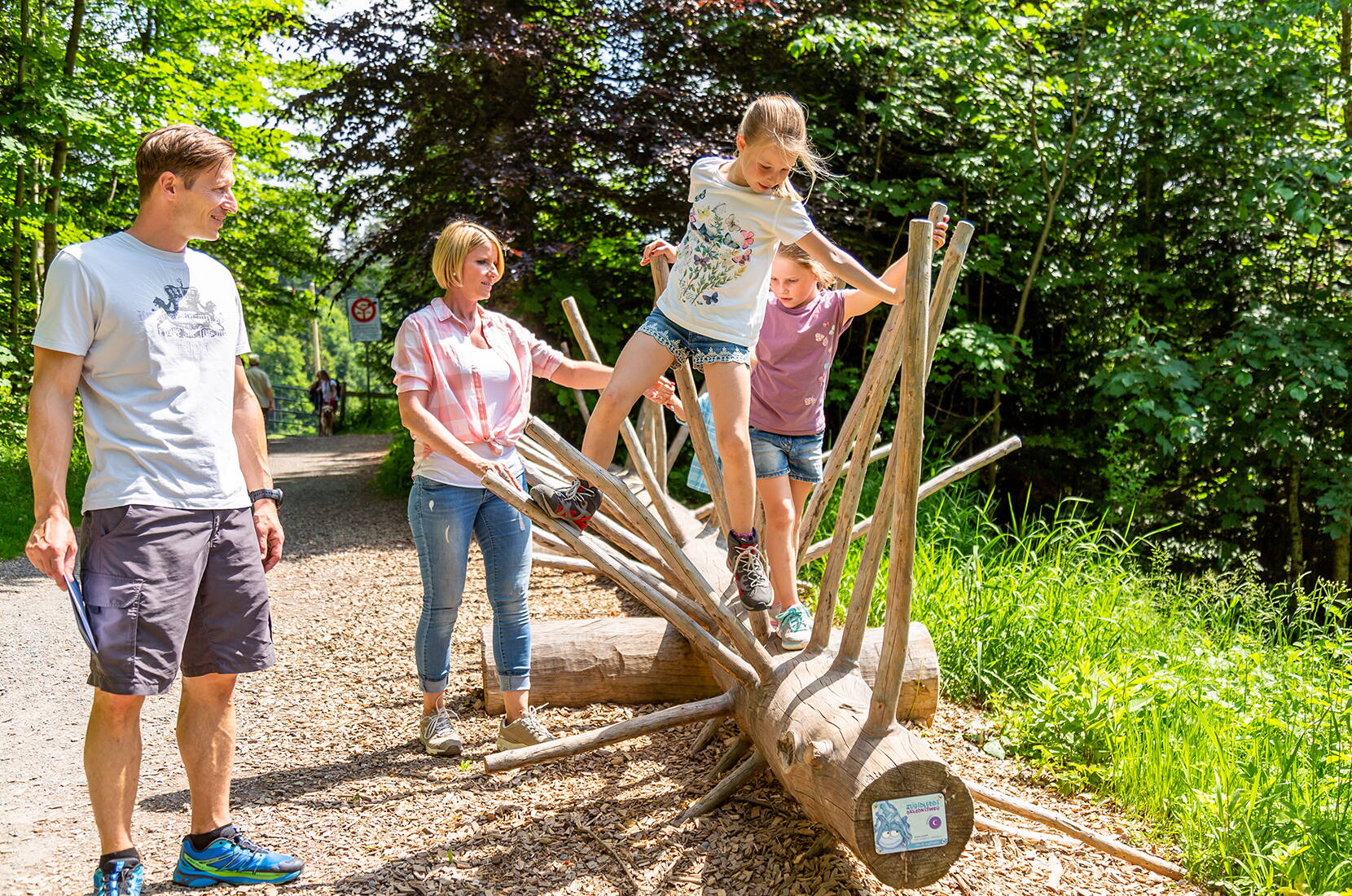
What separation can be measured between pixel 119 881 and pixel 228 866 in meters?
0.28

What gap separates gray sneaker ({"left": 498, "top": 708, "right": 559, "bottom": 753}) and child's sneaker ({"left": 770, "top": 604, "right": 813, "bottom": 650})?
0.86 meters

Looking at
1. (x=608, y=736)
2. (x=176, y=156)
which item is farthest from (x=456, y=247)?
(x=608, y=736)

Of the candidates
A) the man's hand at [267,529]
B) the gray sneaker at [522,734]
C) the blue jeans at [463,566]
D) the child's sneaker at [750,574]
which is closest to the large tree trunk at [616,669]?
the blue jeans at [463,566]

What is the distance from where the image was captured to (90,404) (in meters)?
2.33

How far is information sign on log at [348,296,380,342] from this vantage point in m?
15.3

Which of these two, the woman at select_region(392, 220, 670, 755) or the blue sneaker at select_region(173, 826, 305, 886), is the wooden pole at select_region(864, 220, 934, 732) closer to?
the woman at select_region(392, 220, 670, 755)

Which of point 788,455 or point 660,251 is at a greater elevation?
point 660,251

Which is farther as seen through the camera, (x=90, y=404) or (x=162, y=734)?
(x=162, y=734)

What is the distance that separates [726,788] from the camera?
9.74ft

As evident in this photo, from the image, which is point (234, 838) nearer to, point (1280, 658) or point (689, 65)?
point (1280, 658)

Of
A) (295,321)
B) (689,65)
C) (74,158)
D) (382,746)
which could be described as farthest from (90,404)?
(295,321)

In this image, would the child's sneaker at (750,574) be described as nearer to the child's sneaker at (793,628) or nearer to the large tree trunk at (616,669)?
the child's sneaker at (793,628)

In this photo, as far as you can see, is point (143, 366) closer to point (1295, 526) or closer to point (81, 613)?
point (81, 613)

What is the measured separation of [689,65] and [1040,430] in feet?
15.1
